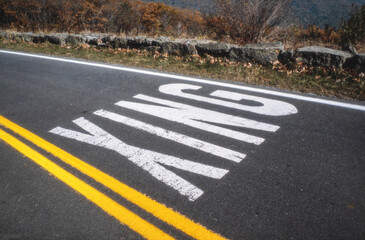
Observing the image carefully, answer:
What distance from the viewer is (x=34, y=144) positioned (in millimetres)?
3350

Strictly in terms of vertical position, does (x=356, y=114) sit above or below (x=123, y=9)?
below

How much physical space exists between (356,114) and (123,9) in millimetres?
18786

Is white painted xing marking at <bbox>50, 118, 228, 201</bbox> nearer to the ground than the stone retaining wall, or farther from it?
nearer to the ground

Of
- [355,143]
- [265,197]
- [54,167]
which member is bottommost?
[54,167]

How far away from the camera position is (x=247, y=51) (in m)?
6.39

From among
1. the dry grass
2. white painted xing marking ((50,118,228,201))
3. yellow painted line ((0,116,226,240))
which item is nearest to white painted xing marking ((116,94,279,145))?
white painted xing marking ((50,118,228,201))

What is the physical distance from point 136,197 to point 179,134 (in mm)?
1262

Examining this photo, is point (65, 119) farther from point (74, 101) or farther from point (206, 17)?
point (206, 17)

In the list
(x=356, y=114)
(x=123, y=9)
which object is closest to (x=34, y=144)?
(x=356, y=114)

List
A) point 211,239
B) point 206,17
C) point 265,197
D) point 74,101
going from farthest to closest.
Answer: point 206,17 < point 74,101 < point 265,197 < point 211,239

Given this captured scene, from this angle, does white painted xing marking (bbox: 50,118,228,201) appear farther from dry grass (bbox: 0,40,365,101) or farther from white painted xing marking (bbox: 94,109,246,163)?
dry grass (bbox: 0,40,365,101)

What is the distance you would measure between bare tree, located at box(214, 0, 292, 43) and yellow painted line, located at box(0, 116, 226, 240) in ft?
21.8

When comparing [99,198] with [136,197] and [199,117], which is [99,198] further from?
[199,117]

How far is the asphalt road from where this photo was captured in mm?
2150
